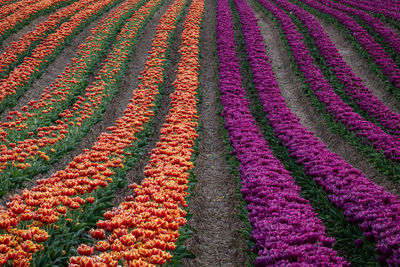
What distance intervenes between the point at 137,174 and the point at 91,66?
1030 centimetres

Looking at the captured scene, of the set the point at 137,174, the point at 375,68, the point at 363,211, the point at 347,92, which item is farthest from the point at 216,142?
the point at 375,68

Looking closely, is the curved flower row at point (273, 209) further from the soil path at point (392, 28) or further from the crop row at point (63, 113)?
the soil path at point (392, 28)

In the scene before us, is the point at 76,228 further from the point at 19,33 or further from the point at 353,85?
the point at 19,33

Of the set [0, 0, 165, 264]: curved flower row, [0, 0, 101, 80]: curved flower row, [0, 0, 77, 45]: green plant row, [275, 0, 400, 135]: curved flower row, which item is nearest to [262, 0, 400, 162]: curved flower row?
[275, 0, 400, 135]: curved flower row

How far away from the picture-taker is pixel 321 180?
25.4 ft

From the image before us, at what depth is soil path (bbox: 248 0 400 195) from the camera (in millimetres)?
9859

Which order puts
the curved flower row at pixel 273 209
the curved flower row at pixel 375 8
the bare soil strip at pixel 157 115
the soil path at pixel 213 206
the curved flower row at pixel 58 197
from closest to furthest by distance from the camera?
the curved flower row at pixel 58 197 → the curved flower row at pixel 273 209 → the soil path at pixel 213 206 → the bare soil strip at pixel 157 115 → the curved flower row at pixel 375 8

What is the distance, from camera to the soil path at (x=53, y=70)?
44.7ft

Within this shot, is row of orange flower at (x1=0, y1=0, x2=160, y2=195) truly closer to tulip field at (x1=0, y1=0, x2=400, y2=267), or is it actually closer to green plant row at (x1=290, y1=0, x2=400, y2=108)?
tulip field at (x1=0, y1=0, x2=400, y2=267)

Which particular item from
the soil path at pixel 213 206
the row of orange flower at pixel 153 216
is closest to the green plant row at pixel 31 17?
the soil path at pixel 213 206

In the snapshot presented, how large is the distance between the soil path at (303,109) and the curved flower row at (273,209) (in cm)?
292

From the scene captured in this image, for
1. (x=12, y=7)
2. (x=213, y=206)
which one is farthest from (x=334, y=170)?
(x=12, y=7)

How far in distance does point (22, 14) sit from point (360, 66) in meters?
22.8

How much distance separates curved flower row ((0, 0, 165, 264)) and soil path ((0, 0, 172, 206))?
1.32m
